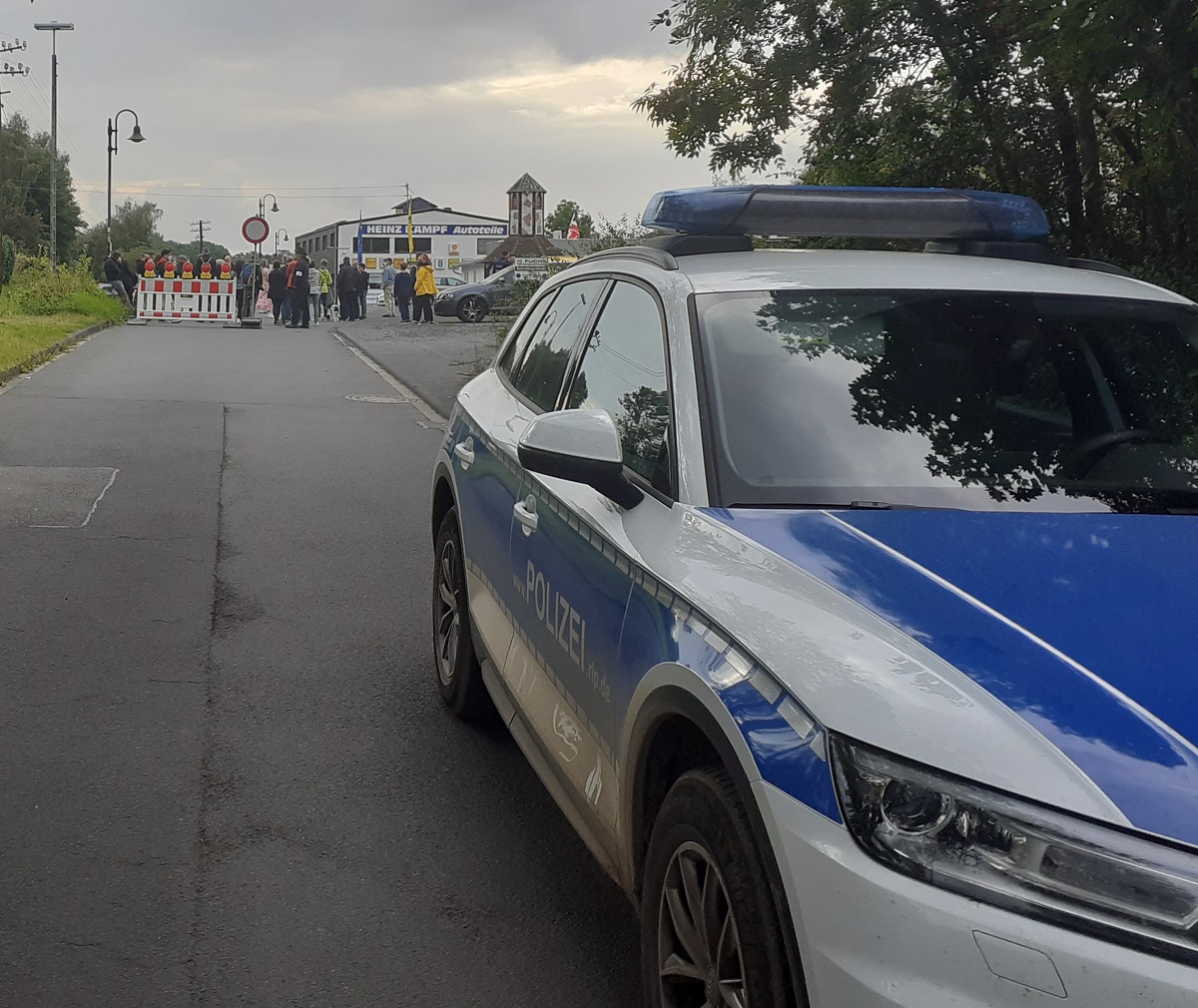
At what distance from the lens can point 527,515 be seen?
419 centimetres

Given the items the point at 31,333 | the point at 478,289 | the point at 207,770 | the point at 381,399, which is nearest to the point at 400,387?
the point at 381,399

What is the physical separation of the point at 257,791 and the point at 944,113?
7.57 m

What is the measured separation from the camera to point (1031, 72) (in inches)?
367

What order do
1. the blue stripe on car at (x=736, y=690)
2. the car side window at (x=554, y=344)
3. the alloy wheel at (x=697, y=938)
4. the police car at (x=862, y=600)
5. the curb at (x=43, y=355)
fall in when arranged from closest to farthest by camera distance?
the police car at (x=862, y=600) → the blue stripe on car at (x=736, y=690) → the alloy wheel at (x=697, y=938) → the car side window at (x=554, y=344) → the curb at (x=43, y=355)

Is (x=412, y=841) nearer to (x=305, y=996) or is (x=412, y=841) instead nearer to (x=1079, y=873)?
(x=305, y=996)

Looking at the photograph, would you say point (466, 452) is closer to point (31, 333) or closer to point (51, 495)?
point (51, 495)

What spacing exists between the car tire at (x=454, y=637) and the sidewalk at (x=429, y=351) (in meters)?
7.63

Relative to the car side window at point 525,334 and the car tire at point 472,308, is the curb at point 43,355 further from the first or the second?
the car side window at point 525,334

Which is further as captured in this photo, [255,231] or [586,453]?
[255,231]

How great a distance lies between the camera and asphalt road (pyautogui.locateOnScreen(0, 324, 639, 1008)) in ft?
11.9

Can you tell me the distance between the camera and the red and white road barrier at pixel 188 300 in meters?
35.8

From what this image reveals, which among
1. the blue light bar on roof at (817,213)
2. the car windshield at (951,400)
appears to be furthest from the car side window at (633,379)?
the blue light bar on roof at (817,213)

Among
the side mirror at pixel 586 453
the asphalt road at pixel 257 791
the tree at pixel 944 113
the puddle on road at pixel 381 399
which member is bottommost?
the asphalt road at pixel 257 791

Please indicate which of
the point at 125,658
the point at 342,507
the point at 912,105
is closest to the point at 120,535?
the point at 342,507
